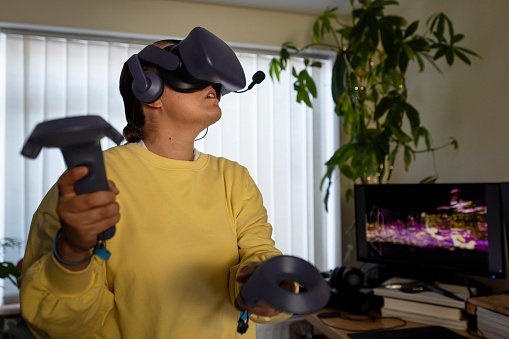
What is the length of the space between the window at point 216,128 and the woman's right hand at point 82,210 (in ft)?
7.14

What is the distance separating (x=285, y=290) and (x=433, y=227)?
1.51 metres

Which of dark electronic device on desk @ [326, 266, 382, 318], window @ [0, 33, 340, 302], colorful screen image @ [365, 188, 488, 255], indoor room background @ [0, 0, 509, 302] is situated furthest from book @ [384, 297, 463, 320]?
window @ [0, 33, 340, 302]

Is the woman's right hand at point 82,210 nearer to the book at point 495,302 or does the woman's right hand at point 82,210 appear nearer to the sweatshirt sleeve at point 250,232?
the sweatshirt sleeve at point 250,232

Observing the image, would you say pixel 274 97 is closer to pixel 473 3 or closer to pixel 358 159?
pixel 358 159

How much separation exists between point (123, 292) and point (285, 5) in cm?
247

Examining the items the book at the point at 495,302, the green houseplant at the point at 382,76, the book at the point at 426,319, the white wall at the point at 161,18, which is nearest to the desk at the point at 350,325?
the book at the point at 426,319

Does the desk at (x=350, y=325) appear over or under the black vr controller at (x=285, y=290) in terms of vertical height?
under

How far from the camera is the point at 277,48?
2.92m

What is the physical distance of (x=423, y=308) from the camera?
1804mm

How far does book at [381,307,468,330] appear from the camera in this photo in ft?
5.57

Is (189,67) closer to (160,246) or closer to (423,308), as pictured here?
(160,246)

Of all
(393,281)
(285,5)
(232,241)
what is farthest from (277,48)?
(232,241)

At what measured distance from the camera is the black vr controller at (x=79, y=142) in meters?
0.49

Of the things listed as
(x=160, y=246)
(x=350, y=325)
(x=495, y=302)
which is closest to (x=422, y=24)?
(x=495, y=302)
